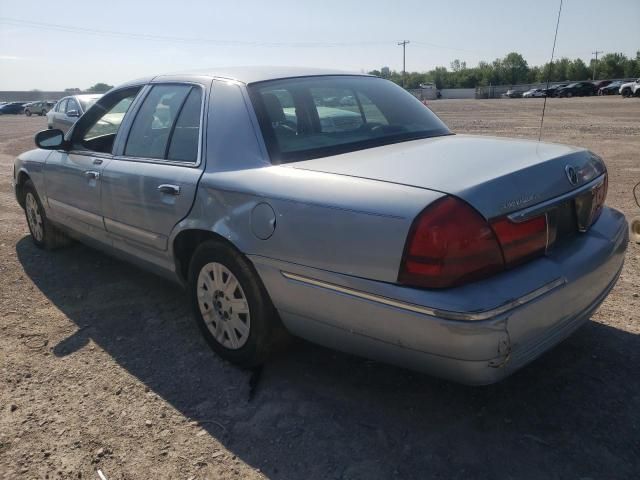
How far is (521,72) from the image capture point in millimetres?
103250

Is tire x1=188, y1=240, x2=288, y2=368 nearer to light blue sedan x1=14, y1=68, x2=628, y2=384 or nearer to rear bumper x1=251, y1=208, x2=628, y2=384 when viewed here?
light blue sedan x1=14, y1=68, x2=628, y2=384

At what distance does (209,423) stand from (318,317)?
74 cm

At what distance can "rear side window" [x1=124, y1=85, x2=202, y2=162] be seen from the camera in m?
3.20

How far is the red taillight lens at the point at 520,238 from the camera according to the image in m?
2.15

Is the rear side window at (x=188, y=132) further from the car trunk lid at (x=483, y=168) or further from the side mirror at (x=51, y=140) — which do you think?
the side mirror at (x=51, y=140)

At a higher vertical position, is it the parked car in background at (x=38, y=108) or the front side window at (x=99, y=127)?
the front side window at (x=99, y=127)

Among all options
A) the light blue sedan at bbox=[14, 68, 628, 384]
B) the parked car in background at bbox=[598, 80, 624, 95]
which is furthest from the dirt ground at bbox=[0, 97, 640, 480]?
the parked car in background at bbox=[598, 80, 624, 95]

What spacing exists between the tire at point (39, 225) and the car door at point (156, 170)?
1607 millimetres

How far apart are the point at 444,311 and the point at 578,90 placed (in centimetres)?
6071

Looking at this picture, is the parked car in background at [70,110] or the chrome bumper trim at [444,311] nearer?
the chrome bumper trim at [444,311]

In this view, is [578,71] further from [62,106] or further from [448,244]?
[448,244]

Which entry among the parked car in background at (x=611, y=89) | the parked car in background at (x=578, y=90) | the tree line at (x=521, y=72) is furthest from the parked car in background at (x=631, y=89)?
the tree line at (x=521, y=72)

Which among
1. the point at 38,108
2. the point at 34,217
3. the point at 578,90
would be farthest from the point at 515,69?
the point at 34,217

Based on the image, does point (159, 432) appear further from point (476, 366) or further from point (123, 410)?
point (476, 366)
